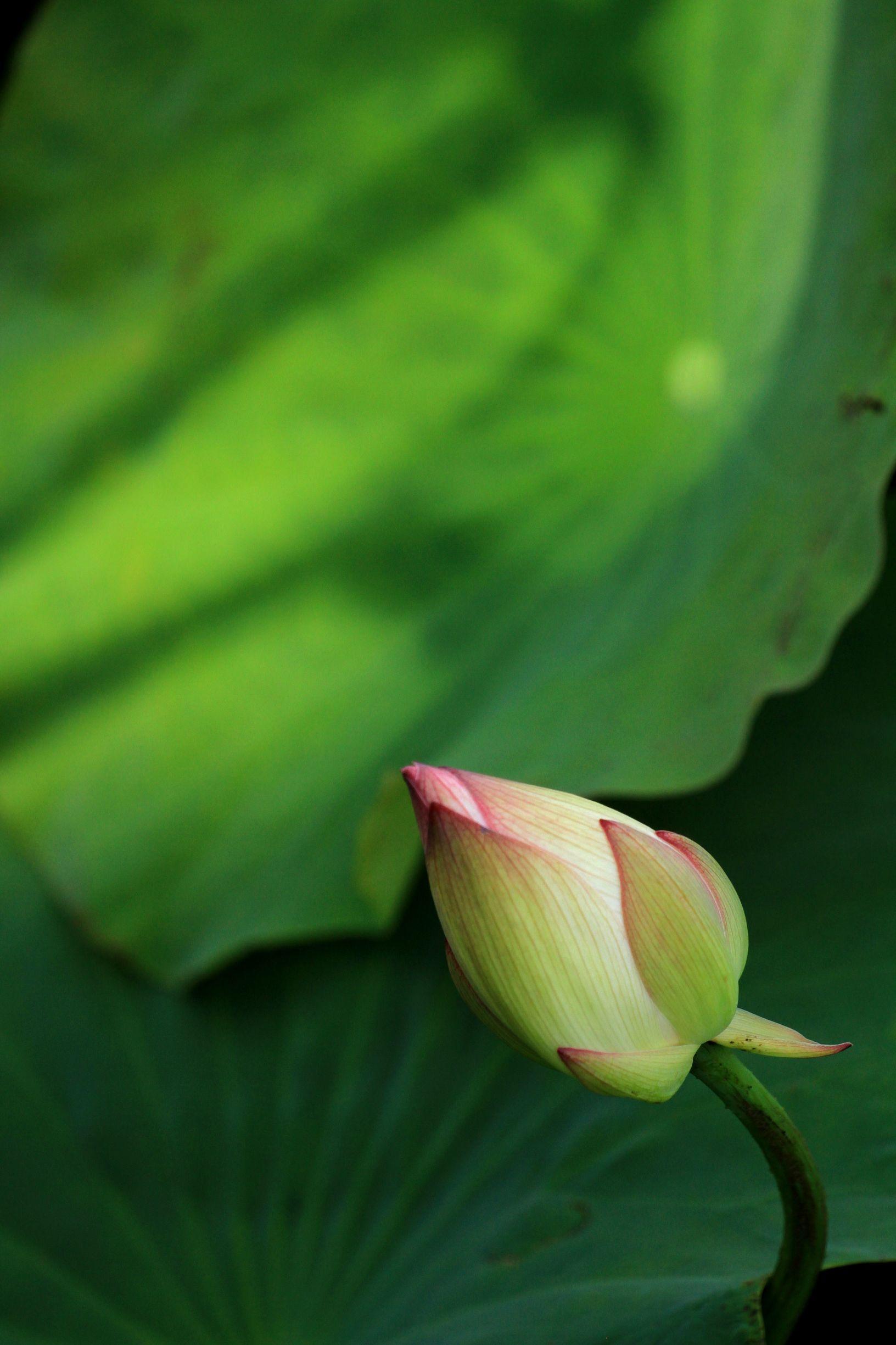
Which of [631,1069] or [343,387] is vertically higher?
[343,387]

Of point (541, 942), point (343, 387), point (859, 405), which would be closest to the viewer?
point (541, 942)

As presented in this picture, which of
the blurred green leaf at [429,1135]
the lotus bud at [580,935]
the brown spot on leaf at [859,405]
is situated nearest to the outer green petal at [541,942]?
the lotus bud at [580,935]

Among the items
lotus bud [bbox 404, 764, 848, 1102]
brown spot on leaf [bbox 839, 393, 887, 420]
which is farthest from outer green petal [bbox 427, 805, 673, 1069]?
brown spot on leaf [bbox 839, 393, 887, 420]

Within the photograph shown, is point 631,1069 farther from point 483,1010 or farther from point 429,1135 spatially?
point 429,1135

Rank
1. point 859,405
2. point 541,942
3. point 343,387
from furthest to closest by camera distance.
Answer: point 343,387, point 859,405, point 541,942

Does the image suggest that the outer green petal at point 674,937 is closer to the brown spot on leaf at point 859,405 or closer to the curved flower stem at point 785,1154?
the curved flower stem at point 785,1154

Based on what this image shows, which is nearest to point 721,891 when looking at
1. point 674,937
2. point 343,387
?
point 674,937
